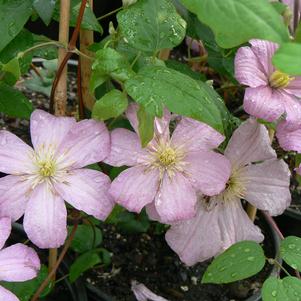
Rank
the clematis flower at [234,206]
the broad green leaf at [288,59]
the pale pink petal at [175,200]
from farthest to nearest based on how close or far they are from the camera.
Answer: the clematis flower at [234,206]
the pale pink petal at [175,200]
the broad green leaf at [288,59]

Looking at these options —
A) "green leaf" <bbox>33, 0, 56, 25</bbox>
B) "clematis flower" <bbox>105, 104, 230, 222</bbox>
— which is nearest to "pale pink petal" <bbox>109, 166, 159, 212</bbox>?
"clematis flower" <bbox>105, 104, 230, 222</bbox>

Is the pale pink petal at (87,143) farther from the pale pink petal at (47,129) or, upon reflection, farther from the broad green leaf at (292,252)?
the broad green leaf at (292,252)

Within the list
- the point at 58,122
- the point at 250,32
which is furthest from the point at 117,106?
the point at 250,32

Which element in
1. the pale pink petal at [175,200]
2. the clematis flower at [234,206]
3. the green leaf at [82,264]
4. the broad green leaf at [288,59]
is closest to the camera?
the broad green leaf at [288,59]

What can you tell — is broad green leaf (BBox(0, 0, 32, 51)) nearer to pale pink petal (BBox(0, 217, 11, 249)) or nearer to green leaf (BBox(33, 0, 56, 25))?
green leaf (BBox(33, 0, 56, 25))

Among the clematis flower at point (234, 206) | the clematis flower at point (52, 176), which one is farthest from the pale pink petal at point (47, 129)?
the clematis flower at point (234, 206)

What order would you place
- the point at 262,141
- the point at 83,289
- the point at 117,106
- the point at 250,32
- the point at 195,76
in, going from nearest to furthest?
1. the point at 250,32
2. the point at 117,106
3. the point at 262,141
4. the point at 195,76
5. the point at 83,289

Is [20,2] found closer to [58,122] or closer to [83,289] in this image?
[58,122]
